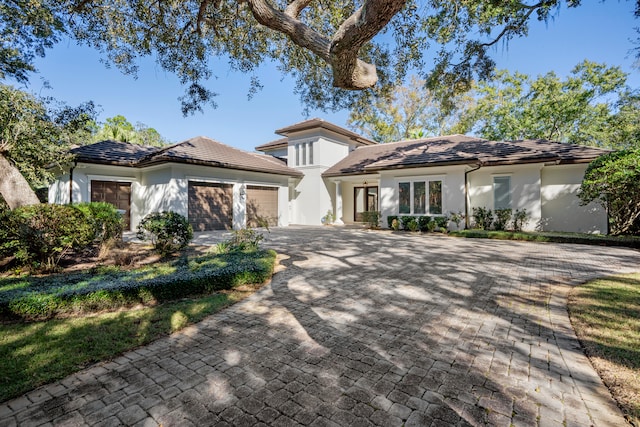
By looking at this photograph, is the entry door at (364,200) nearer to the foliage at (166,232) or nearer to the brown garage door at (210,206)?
the brown garage door at (210,206)

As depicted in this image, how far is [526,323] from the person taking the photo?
4.10 meters

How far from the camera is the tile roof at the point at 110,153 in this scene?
13.8 metres

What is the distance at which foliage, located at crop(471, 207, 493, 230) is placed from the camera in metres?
14.5

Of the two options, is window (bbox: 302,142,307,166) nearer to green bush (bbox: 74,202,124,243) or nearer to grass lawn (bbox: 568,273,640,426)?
green bush (bbox: 74,202,124,243)

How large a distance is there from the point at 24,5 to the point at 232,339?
1165 centimetres

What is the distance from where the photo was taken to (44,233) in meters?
6.55

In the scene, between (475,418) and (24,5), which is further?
(24,5)

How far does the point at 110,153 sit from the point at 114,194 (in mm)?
2154

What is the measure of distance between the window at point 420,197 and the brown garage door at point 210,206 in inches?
377

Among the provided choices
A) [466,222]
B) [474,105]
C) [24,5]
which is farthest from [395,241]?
[474,105]

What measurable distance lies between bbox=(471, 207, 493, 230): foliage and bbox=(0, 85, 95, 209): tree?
17056 millimetres

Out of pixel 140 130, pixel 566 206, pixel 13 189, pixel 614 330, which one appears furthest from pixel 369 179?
pixel 140 130

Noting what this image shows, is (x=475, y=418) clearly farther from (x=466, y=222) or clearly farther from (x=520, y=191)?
(x=520, y=191)

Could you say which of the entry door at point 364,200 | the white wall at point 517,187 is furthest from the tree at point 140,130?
the white wall at point 517,187
